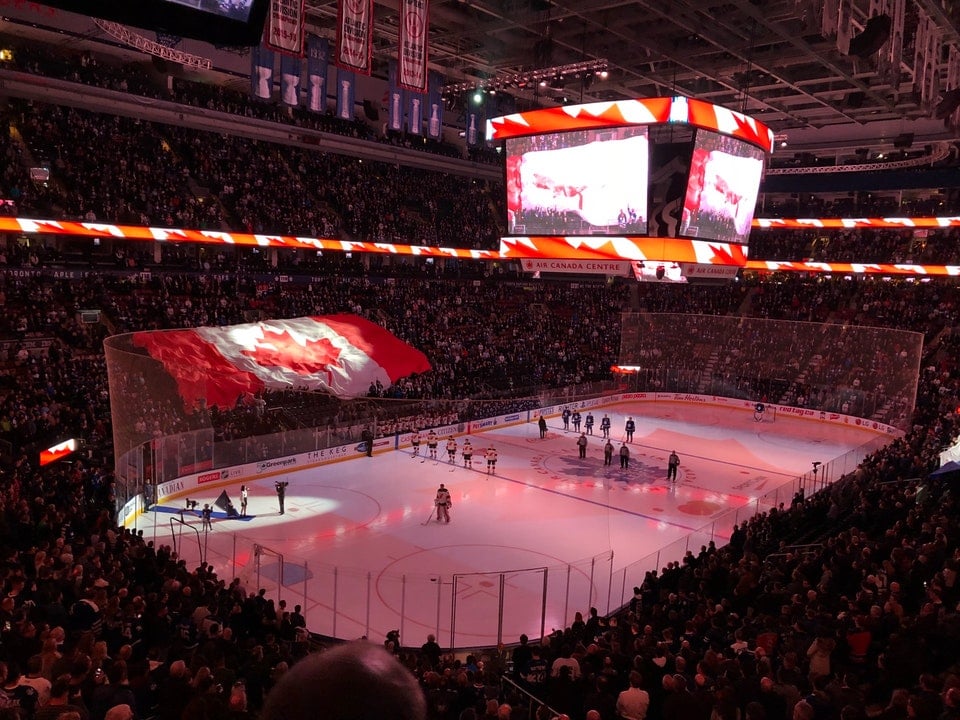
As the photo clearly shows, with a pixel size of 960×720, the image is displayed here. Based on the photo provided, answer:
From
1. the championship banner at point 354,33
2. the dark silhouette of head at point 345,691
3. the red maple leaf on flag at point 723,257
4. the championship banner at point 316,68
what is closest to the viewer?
the dark silhouette of head at point 345,691

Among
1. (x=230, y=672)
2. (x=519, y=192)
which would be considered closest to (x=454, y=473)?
(x=519, y=192)

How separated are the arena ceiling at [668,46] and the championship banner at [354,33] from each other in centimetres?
412

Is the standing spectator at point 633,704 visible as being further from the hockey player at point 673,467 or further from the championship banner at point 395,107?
the championship banner at point 395,107

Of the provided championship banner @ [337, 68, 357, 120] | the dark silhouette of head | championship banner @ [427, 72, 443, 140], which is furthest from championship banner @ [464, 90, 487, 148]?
the dark silhouette of head

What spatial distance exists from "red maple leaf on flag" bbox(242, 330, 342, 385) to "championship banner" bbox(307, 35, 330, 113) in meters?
7.20

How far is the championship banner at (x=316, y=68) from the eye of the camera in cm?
2262

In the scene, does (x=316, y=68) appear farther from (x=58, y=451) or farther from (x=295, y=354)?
(x=58, y=451)

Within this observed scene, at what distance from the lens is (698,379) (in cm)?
3716

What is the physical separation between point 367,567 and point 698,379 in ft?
83.6

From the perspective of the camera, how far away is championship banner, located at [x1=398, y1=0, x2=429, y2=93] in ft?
54.1

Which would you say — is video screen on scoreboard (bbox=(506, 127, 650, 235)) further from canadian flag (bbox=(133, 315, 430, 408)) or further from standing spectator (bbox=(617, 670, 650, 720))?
standing spectator (bbox=(617, 670, 650, 720))

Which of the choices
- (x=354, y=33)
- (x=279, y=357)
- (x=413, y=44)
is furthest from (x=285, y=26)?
(x=279, y=357)

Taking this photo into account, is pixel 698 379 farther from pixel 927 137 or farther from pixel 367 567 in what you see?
pixel 367 567


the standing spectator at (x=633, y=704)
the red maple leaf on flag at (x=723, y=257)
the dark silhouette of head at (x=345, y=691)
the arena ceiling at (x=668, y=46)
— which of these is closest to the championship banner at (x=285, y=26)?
the arena ceiling at (x=668, y=46)
